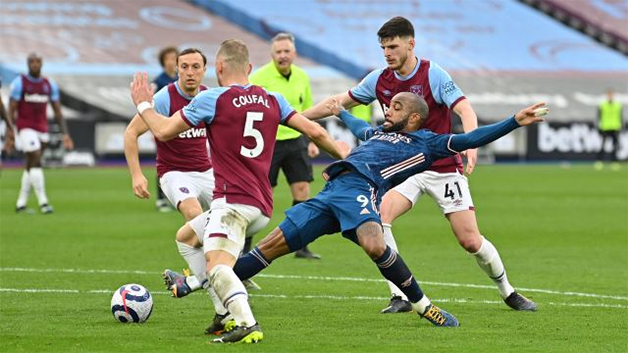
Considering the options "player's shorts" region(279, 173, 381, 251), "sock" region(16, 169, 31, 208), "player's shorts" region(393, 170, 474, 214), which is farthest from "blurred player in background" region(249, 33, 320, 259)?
"sock" region(16, 169, 31, 208)

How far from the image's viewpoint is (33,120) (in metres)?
20.7

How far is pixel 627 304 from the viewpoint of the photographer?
34.7 feet

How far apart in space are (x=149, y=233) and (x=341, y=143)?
9188mm

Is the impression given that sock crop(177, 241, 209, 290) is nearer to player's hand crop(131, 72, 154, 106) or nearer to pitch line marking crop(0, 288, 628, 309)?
pitch line marking crop(0, 288, 628, 309)

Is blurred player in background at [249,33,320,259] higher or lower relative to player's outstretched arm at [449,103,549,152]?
lower

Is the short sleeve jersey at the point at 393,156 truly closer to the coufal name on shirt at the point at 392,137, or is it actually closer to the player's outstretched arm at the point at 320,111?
the coufal name on shirt at the point at 392,137

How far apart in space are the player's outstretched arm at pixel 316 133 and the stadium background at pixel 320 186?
1.27m

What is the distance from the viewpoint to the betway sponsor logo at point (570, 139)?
3847 cm

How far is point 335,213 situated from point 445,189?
5.62 ft

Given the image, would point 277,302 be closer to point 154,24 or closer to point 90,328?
point 90,328

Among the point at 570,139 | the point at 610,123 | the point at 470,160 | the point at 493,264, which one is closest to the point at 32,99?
the point at 493,264

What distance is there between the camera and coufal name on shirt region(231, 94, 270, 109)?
828 centimetres

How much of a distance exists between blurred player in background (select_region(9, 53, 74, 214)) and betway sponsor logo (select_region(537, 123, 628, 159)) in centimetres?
2076

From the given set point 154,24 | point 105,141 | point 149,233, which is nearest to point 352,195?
point 149,233
